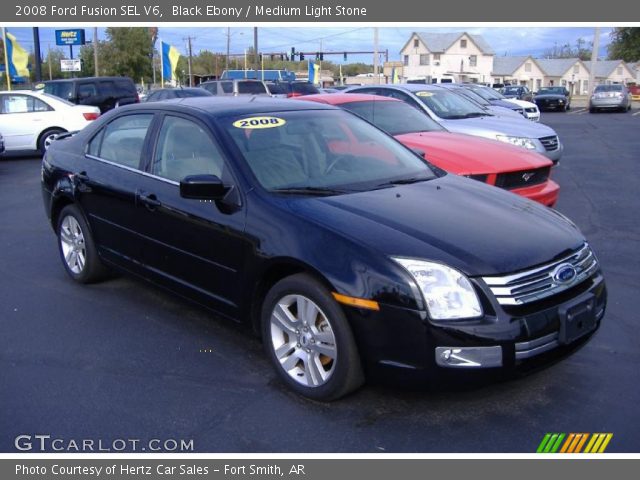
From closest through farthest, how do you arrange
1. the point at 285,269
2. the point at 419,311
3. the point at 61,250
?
the point at 419,311 → the point at 285,269 → the point at 61,250

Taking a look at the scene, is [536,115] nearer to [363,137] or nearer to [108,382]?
[363,137]

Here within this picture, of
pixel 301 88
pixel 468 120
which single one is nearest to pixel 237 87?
pixel 301 88

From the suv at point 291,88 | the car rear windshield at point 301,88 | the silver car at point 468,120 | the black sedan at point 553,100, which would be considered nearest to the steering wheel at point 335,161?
the silver car at point 468,120

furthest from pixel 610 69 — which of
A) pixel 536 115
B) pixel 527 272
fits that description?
pixel 527 272

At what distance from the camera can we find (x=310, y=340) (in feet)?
11.4

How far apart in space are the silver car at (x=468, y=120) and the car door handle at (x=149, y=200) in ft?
18.9

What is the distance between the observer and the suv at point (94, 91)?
1916 cm

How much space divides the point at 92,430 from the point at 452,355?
184cm

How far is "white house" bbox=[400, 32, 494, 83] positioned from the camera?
3287 inches

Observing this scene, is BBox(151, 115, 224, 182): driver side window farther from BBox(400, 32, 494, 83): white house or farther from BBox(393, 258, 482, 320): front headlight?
BBox(400, 32, 494, 83): white house

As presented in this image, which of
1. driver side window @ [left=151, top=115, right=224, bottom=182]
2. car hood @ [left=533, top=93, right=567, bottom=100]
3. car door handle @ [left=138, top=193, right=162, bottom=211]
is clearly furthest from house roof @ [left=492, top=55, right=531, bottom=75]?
car door handle @ [left=138, top=193, right=162, bottom=211]

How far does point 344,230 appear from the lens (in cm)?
335

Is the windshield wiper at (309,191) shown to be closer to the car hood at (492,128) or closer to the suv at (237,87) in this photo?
the car hood at (492,128)

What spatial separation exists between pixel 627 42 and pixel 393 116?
155 feet
